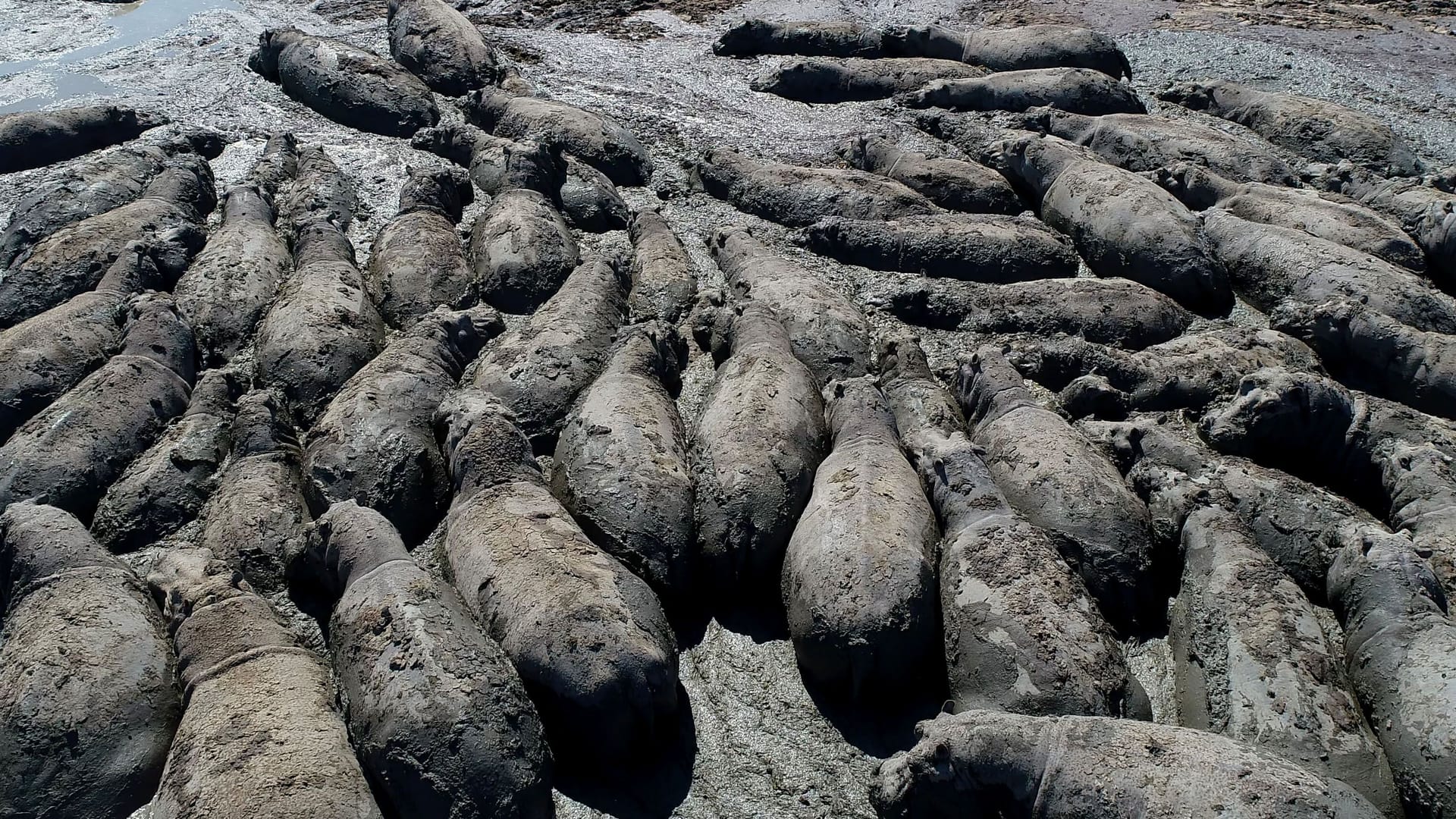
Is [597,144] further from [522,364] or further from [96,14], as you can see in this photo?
[96,14]

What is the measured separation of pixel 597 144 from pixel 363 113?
285 centimetres

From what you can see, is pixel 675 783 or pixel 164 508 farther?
pixel 164 508

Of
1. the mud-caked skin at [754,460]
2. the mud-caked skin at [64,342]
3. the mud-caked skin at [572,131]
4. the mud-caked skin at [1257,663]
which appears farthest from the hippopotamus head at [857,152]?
the mud-caked skin at [64,342]

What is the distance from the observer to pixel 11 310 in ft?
26.5

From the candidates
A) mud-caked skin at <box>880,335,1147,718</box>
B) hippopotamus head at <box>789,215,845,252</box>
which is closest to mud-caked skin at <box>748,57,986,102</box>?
hippopotamus head at <box>789,215,845,252</box>

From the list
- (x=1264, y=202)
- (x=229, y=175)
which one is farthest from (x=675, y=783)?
(x=229, y=175)

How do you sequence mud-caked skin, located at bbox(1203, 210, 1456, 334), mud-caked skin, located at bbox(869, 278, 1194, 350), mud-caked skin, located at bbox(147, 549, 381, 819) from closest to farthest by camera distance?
mud-caked skin, located at bbox(147, 549, 381, 819) → mud-caked skin, located at bbox(1203, 210, 1456, 334) → mud-caked skin, located at bbox(869, 278, 1194, 350)

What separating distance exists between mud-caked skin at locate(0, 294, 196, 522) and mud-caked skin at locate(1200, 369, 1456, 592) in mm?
6865

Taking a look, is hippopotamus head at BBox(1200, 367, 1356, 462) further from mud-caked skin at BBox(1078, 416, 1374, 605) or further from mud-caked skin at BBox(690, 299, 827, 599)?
mud-caked skin at BBox(690, 299, 827, 599)

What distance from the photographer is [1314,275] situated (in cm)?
801

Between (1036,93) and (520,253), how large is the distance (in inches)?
250

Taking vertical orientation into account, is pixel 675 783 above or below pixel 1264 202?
below

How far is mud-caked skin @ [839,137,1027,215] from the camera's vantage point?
9.72 metres

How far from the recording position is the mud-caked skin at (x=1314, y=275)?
7688 mm
